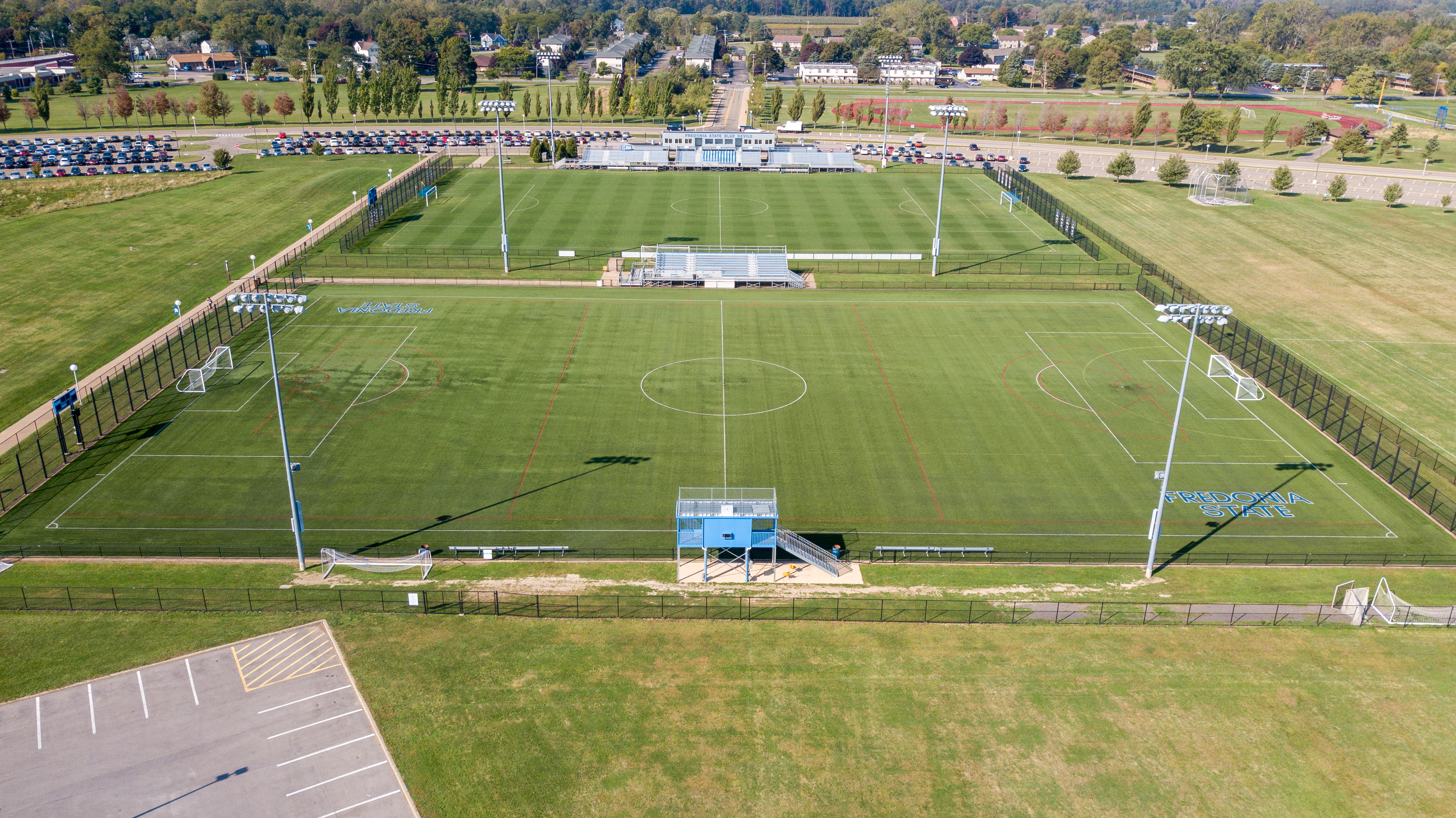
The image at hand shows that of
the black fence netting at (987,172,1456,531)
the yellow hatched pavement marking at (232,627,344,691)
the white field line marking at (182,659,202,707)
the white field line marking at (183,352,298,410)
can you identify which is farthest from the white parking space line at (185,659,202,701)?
the black fence netting at (987,172,1456,531)

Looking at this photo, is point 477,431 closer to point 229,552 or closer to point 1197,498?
point 229,552

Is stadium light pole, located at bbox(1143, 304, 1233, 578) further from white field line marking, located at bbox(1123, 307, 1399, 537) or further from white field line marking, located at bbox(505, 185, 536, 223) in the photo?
white field line marking, located at bbox(505, 185, 536, 223)

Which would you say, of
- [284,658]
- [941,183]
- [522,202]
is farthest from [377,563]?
[522,202]

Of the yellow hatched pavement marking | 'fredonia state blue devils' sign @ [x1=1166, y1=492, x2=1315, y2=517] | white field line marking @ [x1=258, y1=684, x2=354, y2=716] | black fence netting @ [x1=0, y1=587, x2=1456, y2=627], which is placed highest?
'fredonia state blue devils' sign @ [x1=1166, y1=492, x2=1315, y2=517]

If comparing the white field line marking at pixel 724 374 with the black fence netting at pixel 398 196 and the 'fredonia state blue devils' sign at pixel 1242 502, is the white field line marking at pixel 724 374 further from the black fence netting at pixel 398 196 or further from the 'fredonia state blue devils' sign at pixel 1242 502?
the black fence netting at pixel 398 196

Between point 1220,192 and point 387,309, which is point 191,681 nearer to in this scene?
point 387,309

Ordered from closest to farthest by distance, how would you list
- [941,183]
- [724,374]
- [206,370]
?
[206,370], [724,374], [941,183]

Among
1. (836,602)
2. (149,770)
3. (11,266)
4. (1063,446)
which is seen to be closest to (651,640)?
(836,602)
